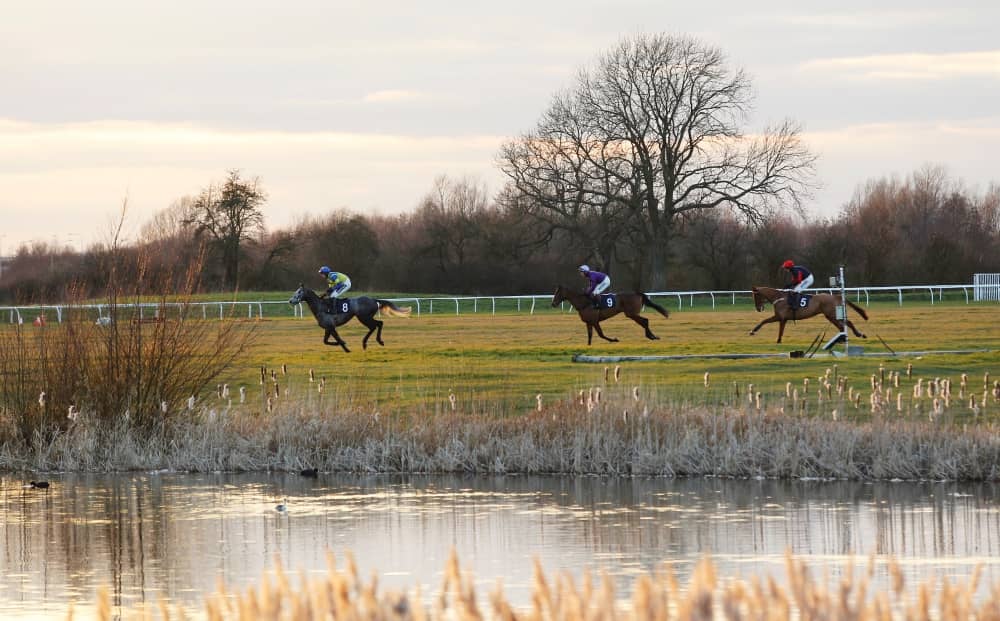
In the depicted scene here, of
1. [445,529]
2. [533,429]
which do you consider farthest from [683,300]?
[445,529]

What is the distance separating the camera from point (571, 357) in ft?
102

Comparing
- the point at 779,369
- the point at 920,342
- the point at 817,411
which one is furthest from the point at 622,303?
the point at 817,411

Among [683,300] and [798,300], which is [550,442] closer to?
[798,300]

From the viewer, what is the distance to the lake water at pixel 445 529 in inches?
476

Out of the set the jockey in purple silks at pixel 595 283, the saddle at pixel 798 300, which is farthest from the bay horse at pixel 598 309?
the saddle at pixel 798 300

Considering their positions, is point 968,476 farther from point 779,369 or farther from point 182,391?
point 779,369

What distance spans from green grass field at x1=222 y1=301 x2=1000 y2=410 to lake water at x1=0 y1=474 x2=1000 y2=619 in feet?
9.83

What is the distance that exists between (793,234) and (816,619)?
227 feet

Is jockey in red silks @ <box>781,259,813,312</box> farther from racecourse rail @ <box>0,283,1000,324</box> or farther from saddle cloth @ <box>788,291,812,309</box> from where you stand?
racecourse rail @ <box>0,283,1000,324</box>

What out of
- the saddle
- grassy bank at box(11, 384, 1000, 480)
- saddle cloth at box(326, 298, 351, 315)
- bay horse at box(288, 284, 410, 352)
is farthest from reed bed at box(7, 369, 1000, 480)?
saddle cloth at box(326, 298, 351, 315)

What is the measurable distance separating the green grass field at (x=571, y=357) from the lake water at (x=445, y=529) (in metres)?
3.00

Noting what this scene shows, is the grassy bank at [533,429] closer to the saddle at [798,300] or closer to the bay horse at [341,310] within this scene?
the bay horse at [341,310]

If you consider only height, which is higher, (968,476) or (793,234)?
(793,234)

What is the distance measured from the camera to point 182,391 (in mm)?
19188
